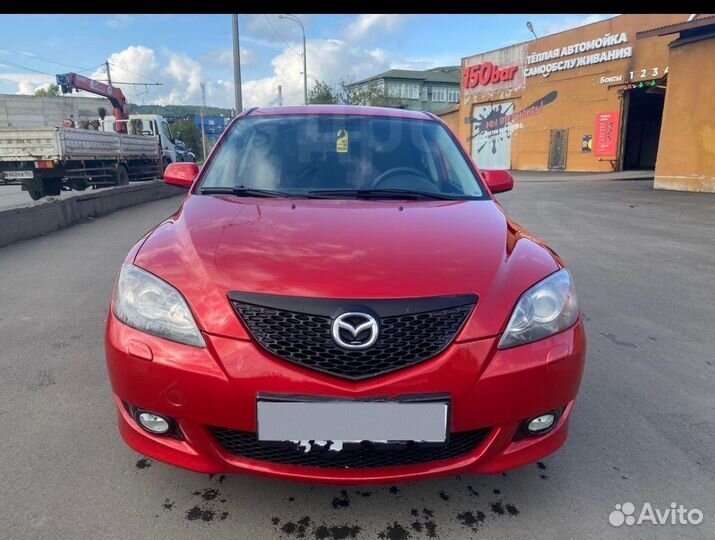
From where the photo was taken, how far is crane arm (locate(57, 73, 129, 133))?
58.4ft

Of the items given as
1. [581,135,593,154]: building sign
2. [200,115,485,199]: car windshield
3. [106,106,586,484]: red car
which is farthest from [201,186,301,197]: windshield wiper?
[581,135,593,154]: building sign

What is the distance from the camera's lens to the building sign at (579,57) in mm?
22117

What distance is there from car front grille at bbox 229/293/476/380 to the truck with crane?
1293 cm

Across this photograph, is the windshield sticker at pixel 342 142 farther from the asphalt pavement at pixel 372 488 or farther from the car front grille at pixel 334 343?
the asphalt pavement at pixel 372 488

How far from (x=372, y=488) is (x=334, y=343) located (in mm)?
785

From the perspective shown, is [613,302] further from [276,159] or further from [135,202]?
[135,202]

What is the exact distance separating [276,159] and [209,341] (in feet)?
5.11

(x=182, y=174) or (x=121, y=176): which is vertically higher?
(x=182, y=174)

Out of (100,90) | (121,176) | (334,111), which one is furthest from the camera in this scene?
(100,90)

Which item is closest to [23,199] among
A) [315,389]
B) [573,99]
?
[315,389]

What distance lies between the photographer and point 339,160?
3.02 metres

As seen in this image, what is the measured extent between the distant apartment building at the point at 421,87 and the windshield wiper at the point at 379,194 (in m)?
61.0

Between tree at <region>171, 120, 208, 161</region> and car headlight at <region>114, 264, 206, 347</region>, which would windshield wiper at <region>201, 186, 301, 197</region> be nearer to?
car headlight at <region>114, 264, 206, 347</region>

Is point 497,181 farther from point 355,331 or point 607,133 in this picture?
point 607,133
